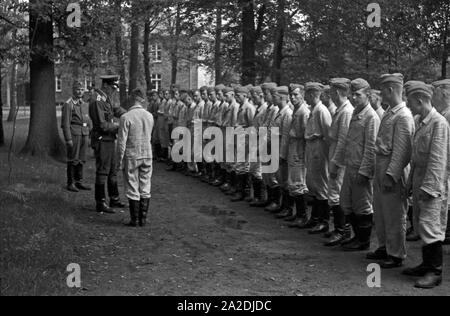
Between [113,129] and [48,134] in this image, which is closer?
[113,129]

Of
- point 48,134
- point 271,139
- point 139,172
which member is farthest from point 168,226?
point 48,134

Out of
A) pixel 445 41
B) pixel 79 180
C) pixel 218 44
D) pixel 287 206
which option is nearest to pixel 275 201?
pixel 287 206

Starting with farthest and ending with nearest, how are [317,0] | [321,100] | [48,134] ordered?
1. [317,0]
2. [48,134]
3. [321,100]

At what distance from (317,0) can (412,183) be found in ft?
46.9

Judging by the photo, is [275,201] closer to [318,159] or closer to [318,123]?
[318,159]

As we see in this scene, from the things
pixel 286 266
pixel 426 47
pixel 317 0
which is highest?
pixel 317 0

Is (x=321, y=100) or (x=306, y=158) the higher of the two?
(x=321, y=100)

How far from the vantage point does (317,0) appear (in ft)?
66.3

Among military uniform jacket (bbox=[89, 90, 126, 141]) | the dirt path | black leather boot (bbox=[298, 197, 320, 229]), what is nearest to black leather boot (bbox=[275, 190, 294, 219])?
the dirt path

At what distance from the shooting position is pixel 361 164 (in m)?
8.08

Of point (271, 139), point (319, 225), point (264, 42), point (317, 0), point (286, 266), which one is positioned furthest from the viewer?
point (264, 42)

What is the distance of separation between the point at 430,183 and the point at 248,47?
52.1ft

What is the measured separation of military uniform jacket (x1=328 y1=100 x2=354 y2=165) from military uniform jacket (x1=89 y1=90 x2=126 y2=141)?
3.95 metres

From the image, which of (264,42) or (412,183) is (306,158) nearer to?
(412,183)
